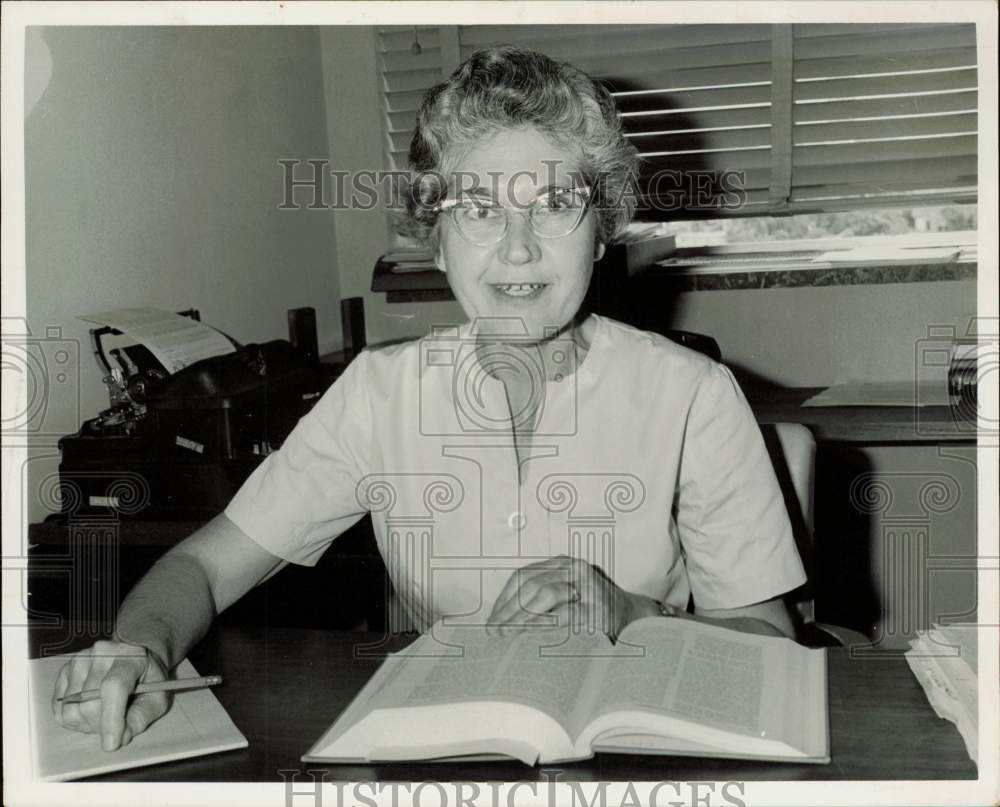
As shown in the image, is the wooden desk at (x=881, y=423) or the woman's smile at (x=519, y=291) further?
the wooden desk at (x=881, y=423)

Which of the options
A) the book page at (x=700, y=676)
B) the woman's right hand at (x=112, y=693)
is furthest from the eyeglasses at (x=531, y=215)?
the woman's right hand at (x=112, y=693)

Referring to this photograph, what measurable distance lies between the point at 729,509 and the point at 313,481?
509 mm

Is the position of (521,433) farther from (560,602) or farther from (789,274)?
(789,274)

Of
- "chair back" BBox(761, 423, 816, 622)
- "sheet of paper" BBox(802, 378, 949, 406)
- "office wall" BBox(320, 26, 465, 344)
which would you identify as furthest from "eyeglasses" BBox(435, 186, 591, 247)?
"office wall" BBox(320, 26, 465, 344)

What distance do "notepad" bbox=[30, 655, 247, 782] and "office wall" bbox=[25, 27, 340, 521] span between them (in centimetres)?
64

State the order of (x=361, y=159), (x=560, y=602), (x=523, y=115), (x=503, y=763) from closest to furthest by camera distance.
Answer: (x=503, y=763), (x=560, y=602), (x=523, y=115), (x=361, y=159)

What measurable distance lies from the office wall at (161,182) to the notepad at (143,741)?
2.10ft

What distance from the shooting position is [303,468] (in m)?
1.16

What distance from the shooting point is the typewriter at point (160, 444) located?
140cm

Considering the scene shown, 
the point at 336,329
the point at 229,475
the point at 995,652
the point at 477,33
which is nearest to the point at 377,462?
the point at 229,475

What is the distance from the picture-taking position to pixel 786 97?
7.43 ft

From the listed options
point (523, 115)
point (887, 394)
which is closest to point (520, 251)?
point (523, 115)

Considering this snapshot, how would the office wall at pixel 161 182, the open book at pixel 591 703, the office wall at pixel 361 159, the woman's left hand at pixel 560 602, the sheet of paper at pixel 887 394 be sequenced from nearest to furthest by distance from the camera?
the open book at pixel 591 703 → the woman's left hand at pixel 560 602 → the office wall at pixel 161 182 → the sheet of paper at pixel 887 394 → the office wall at pixel 361 159

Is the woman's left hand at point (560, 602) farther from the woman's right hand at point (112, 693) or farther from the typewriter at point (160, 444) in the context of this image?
the typewriter at point (160, 444)
